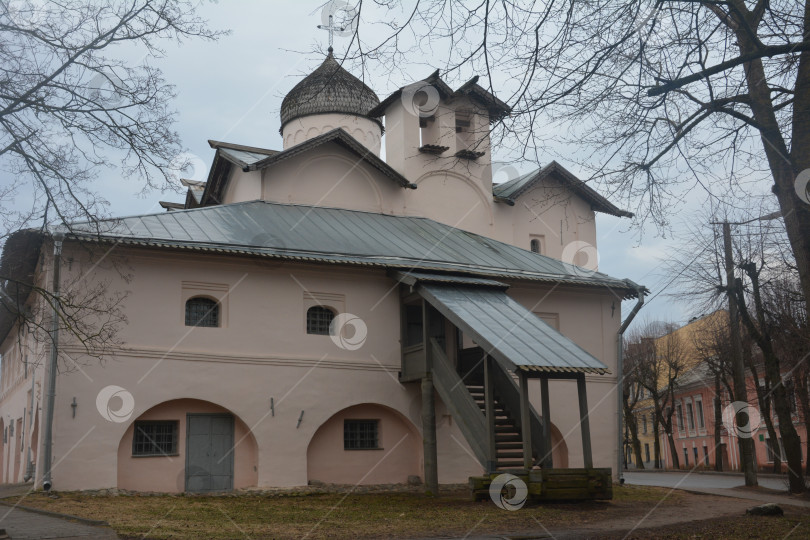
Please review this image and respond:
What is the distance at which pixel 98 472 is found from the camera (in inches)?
616

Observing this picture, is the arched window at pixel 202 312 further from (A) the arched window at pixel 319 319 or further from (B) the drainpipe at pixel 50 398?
(B) the drainpipe at pixel 50 398

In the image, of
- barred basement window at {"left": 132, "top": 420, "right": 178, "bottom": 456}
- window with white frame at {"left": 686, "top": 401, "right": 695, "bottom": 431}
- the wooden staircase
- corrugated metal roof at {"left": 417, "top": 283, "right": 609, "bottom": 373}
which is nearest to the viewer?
corrugated metal roof at {"left": 417, "top": 283, "right": 609, "bottom": 373}

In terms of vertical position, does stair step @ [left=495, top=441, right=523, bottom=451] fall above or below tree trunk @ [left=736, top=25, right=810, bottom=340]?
below

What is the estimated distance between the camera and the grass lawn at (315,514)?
10945 mm

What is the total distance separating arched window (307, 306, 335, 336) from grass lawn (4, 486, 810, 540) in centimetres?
365

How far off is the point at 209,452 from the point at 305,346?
3.00 m

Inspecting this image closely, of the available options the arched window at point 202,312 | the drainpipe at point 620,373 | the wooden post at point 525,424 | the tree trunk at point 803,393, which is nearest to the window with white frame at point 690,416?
the tree trunk at point 803,393

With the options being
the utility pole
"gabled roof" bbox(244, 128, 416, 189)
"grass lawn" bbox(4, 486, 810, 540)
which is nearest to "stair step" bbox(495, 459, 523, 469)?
"grass lawn" bbox(4, 486, 810, 540)

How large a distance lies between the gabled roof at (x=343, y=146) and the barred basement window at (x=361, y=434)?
266 inches

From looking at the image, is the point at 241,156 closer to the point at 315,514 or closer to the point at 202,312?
the point at 202,312

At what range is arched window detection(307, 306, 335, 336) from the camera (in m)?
18.9

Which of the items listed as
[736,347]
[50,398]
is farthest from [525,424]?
[736,347]

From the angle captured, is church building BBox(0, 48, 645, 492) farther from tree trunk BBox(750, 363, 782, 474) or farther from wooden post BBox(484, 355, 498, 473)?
tree trunk BBox(750, 363, 782, 474)

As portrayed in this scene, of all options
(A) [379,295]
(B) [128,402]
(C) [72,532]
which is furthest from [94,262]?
(C) [72,532]
